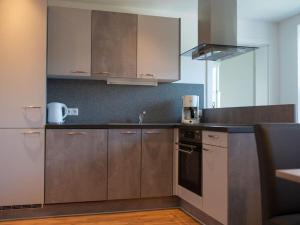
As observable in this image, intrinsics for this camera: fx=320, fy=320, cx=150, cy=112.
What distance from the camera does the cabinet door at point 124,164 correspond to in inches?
129

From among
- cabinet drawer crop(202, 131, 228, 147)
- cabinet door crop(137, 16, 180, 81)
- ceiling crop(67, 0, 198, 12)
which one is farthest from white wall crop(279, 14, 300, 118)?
cabinet drawer crop(202, 131, 228, 147)

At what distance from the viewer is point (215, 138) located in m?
2.63

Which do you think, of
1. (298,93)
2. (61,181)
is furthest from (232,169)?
(298,93)

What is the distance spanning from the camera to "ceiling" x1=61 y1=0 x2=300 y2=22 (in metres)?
3.73

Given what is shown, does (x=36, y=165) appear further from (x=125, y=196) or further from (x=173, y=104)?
(x=173, y=104)

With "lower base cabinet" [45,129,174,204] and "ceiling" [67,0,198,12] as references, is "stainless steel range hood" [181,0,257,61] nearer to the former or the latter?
"ceiling" [67,0,198,12]

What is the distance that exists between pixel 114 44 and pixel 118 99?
698 mm

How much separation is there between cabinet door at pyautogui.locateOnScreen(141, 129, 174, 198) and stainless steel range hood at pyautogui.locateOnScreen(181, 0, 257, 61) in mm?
950

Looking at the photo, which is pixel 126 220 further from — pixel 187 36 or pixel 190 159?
pixel 187 36

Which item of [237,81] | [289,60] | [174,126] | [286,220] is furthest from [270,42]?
[286,220]

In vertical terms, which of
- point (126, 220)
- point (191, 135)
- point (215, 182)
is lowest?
point (126, 220)

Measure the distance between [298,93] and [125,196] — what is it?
8.51 feet

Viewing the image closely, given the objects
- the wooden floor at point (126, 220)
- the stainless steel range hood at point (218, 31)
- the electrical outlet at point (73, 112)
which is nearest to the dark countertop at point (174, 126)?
the electrical outlet at point (73, 112)

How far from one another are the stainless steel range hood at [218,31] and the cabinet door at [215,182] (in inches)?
43.0
